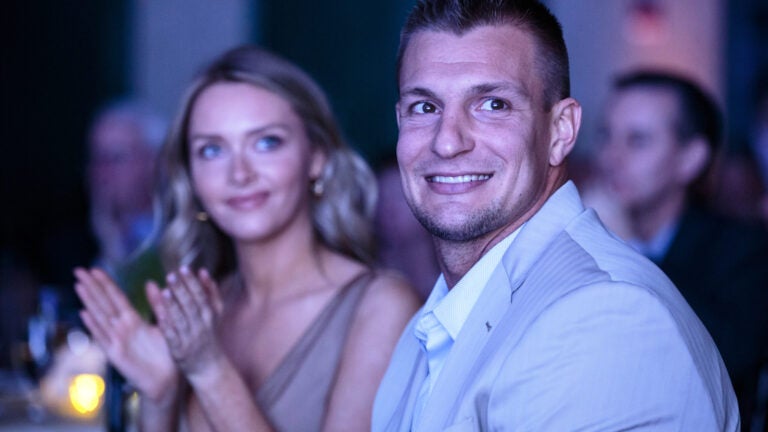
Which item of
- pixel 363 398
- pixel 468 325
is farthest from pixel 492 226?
pixel 363 398

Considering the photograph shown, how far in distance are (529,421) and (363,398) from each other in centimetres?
110

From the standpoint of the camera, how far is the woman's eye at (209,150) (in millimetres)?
2752

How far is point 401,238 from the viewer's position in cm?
463

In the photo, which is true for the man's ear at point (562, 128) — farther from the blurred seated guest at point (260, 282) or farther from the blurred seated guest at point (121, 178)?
the blurred seated guest at point (121, 178)

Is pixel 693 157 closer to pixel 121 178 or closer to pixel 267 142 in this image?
pixel 267 142

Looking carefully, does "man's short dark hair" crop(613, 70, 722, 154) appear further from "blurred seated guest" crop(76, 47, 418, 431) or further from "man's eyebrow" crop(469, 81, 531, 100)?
"man's eyebrow" crop(469, 81, 531, 100)

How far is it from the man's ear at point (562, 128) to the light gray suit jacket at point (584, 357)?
247 mm

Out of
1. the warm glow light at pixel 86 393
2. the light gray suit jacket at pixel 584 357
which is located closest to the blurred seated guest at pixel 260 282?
the warm glow light at pixel 86 393

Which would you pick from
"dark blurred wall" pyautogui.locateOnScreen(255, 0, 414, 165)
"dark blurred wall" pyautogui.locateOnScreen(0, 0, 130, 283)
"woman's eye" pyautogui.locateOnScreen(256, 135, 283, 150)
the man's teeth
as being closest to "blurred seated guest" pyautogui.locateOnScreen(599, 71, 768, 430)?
"woman's eye" pyautogui.locateOnScreen(256, 135, 283, 150)

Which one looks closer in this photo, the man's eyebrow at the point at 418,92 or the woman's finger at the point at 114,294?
the man's eyebrow at the point at 418,92

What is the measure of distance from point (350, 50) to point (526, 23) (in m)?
4.58

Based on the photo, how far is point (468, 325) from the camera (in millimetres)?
1630

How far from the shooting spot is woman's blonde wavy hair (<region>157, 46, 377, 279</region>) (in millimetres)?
2781

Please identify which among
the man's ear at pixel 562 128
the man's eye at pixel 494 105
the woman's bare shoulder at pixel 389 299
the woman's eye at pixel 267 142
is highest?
the man's eye at pixel 494 105
